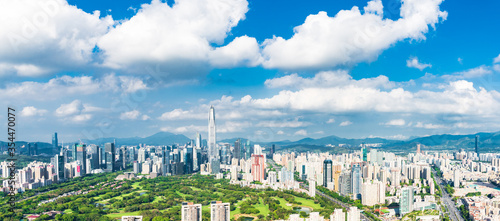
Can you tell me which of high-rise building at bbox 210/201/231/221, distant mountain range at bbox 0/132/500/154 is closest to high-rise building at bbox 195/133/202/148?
distant mountain range at bbox 0/132/500/154

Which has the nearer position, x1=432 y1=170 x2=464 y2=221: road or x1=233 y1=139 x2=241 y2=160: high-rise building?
A: x1=432 y1=170 x2=464 y2=221: road

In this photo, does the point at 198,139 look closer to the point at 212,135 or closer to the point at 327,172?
the point at 212,135

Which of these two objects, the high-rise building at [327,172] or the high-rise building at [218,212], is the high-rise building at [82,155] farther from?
the high-rise building at [218,212]

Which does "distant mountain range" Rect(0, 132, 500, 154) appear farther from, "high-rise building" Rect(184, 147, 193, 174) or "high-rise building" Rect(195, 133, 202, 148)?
"high-rise building" Rect(184, 147, 193, 174)

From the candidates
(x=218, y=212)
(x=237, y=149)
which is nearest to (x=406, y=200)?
(x=218, y=212)

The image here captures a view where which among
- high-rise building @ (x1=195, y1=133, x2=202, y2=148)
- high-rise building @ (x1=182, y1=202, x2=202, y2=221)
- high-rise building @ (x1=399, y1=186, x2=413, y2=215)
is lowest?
high-rise building @ (x1=399, y1=186, x2=413, y2=215)

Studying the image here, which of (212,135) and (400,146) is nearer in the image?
(212,135)

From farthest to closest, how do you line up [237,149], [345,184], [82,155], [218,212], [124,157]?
[237,149] → [124,157] → [82,155] → [345,184] → [218,212]

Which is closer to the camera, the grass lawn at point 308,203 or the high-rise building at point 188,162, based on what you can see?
the grass lawn at point 308,203

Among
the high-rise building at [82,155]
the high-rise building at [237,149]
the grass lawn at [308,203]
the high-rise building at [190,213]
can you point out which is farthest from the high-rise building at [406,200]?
the high-rise building at [82,155]
